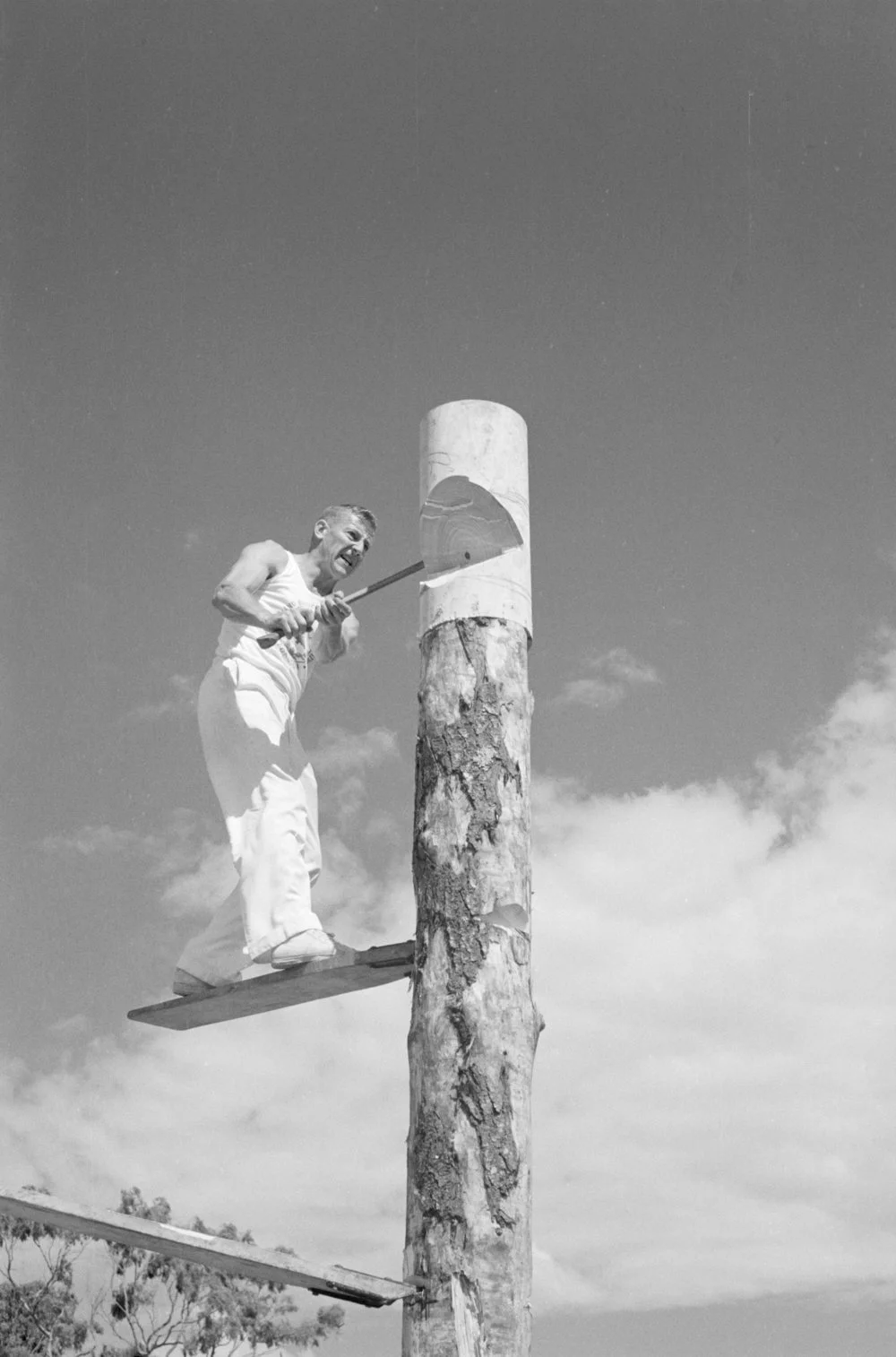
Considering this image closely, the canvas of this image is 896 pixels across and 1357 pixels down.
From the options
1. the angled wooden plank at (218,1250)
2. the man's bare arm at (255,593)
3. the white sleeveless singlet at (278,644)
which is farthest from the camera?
the white sleeveless singlet at (278,644)

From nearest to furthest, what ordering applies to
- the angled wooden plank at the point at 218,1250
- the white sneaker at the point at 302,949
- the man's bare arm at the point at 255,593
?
1. the angled wooden plank at the point at 218,1250
2. the white sneaker at the point at 302,949
3. the man's bare arm at the point at 255,593

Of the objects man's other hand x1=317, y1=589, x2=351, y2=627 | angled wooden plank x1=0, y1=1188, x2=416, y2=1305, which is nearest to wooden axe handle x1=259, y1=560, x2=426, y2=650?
man's other hand x1=317, y1=589, x2=351, y2=627

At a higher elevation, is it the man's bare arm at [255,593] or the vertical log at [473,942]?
the man's bare arm at [255,593]

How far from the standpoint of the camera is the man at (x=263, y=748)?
572cm

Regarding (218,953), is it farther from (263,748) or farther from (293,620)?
(293,620)

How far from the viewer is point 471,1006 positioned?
16.1 ft

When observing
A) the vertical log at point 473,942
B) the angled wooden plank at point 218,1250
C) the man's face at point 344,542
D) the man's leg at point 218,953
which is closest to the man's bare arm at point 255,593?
the man's face at point 344,542

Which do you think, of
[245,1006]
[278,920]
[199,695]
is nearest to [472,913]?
[278,920]

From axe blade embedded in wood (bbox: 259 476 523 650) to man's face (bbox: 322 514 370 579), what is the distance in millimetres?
740

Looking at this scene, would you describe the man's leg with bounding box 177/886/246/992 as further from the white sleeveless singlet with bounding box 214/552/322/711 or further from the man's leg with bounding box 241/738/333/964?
the white sleeveless singlet with bounding box 214/552/322/711

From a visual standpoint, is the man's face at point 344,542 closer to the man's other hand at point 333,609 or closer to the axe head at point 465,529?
the man's other hand at point 333,609

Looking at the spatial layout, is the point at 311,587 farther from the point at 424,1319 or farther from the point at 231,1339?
the point at 231,1339

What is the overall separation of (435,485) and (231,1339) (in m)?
16.6

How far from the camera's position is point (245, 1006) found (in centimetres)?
588
